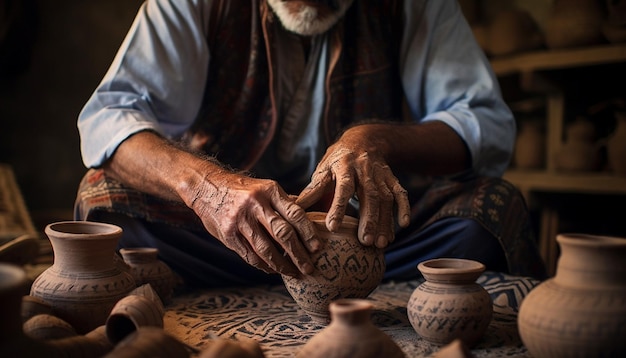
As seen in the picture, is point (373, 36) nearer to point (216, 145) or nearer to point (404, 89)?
point (404, 89)

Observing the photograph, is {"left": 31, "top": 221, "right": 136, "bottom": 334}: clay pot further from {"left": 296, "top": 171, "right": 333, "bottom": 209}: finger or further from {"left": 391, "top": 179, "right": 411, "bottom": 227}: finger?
{"left": 391, "top": 179, "right": 411, "bottom": 227}: finger

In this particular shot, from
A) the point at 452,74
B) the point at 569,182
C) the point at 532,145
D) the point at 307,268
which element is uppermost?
the point at 452,74

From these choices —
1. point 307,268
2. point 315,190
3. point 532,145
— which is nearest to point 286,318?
point 307,268

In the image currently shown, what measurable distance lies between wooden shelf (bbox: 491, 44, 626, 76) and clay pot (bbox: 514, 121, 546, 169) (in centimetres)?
42

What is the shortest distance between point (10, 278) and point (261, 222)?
70cm

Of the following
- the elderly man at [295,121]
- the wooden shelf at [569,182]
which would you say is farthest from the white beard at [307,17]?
the wooden shelf at [569,182]

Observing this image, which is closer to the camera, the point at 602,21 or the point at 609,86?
the point at 602,21

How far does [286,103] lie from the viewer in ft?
9.23

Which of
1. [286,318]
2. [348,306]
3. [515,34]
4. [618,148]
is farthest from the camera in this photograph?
[515,34]

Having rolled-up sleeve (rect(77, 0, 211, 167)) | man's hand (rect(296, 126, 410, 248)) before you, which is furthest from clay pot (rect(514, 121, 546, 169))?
man's hand (rect(296, 126, 410, 248))

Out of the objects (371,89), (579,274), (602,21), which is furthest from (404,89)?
(602,21)

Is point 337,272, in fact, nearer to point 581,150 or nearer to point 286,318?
point 286,318

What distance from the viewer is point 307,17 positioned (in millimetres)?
2596

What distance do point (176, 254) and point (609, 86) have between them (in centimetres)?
319
